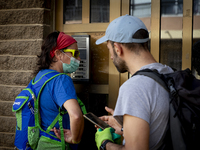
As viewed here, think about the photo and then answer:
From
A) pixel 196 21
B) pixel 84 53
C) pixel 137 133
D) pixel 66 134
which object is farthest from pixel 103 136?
pixel 196 21

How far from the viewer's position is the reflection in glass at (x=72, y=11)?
2.87 m

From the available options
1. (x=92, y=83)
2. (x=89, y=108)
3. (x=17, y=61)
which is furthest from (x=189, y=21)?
(x=17, y=61)

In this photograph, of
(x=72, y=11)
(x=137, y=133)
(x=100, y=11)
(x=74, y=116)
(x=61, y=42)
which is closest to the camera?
(x=137, y=133)

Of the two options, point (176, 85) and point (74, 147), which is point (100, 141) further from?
point (74, 147)

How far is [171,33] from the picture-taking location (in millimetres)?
2480

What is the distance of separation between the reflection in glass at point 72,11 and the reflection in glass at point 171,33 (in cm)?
113

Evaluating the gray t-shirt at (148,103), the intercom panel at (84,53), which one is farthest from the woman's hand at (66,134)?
the gray t-shirt at (148,103)

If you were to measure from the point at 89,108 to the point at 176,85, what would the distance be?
6.07 ft

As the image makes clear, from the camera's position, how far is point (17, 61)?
9.15 feet

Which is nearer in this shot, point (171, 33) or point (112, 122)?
point (112, 122)

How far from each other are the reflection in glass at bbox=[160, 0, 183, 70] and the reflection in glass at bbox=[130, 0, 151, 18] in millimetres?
171

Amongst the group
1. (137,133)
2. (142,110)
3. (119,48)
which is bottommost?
(137,133)

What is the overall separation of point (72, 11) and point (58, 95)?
151cm

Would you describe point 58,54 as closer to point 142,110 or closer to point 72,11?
point 72,11
